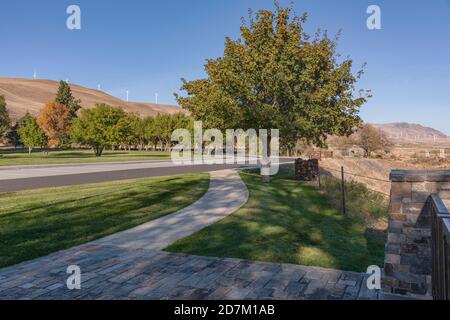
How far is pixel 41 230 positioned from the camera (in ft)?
30.0

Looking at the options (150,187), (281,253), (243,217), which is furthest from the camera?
(150,187)

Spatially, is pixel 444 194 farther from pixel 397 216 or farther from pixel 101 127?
pixel 101 127

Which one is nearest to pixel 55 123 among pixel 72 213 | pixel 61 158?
pixel 61 158

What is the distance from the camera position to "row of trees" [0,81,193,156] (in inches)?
2185

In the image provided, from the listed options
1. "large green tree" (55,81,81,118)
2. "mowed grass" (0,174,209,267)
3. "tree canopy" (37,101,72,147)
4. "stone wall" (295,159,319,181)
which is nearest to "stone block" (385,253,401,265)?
"mowed grass" (0,174,209,267)

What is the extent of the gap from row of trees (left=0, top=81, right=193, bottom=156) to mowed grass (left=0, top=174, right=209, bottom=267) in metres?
40.3

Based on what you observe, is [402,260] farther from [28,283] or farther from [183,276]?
[28,283]

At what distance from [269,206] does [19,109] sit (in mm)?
170522

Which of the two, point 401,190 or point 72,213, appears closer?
point 401,190

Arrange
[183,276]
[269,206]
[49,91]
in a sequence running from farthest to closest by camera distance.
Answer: [49,91] → [269,206] → [183,276]

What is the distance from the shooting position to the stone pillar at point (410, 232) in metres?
5.34

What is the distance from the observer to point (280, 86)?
1848 centimetres

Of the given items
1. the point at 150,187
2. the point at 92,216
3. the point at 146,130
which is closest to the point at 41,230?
the point at 92,216

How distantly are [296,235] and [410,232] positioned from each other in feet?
13.2
